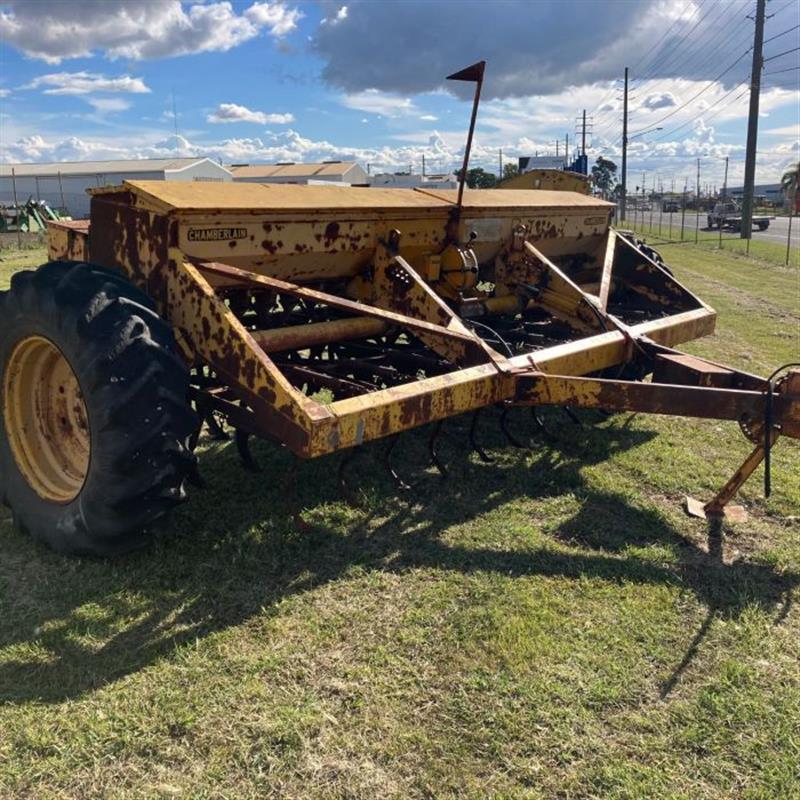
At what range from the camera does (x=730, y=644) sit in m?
2.85

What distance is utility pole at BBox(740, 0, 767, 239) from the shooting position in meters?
25.2

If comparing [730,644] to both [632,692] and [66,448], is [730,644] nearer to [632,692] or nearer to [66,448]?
[632,692]

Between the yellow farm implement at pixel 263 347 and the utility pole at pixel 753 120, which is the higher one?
the utility pole at pixel 753 120

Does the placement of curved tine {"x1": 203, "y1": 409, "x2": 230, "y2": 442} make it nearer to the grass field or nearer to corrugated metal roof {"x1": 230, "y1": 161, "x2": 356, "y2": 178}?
the grass field

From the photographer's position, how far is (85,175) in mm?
61438

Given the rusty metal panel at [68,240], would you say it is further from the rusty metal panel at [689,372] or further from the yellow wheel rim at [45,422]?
the rusty metal panel at [689,372]

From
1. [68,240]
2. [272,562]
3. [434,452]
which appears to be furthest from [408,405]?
[68,240]

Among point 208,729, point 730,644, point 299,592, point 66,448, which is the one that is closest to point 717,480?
point 730,644

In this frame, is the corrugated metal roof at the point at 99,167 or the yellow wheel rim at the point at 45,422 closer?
the yellow wheel rim at the point at 45,422

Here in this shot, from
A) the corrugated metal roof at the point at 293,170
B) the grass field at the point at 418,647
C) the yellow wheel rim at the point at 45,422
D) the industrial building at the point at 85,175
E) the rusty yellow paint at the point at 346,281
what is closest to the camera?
the grass field at the point at 418,647

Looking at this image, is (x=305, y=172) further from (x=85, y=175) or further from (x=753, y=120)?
(x=753, y=120)

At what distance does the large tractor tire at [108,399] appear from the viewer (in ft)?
10.1

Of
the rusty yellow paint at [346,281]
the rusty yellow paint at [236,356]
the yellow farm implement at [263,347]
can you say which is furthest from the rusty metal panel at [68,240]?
the rusty yellow paint at [236,356]

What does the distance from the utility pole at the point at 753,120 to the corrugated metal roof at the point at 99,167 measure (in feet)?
146
